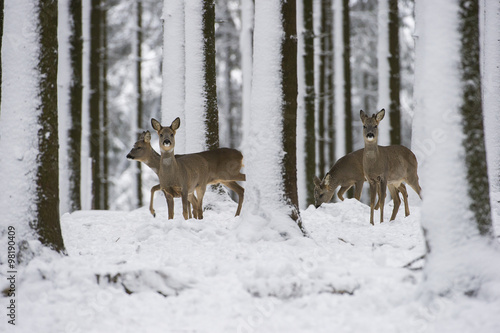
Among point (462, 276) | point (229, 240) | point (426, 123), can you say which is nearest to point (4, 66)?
point (229, 240)

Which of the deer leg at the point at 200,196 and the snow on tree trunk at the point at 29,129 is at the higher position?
the snow on tree trunk at the point at 29,129

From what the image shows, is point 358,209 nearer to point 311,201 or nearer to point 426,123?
point 311,201

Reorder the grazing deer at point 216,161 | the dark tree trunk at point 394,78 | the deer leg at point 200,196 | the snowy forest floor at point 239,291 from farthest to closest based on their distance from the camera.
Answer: the dark tree trunk at point 394,78, the grazing deer at point 216,161, the deer leg at point 200,196, the snowy forest floor at point 239,291

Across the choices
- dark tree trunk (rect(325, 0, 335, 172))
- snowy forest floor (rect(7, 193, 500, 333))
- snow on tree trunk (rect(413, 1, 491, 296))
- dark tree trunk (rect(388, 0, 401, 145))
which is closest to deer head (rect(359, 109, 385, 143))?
snowy forest floor (rect(7, 193, 500, 333))

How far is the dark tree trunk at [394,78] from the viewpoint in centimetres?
1386

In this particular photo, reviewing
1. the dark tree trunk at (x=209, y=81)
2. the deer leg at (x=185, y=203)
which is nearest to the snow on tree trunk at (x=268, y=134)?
the deer leg at (x=185, y=203)

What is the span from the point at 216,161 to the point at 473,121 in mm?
5785

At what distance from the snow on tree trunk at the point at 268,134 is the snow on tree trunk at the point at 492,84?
5011 mm

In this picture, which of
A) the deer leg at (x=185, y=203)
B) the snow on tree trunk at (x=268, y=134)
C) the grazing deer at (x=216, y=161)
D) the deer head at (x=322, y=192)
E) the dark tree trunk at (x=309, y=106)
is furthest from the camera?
the dark tree trunk at (x=309, y=106)

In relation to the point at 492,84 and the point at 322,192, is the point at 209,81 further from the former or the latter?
the point at 492,84

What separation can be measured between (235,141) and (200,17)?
16072 mm

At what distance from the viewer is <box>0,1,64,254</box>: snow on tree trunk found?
6652 millimetres

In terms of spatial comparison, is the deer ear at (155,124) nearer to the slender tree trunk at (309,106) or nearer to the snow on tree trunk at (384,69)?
the slender tree trunk at (309,106)

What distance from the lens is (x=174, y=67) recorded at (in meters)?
11.8
